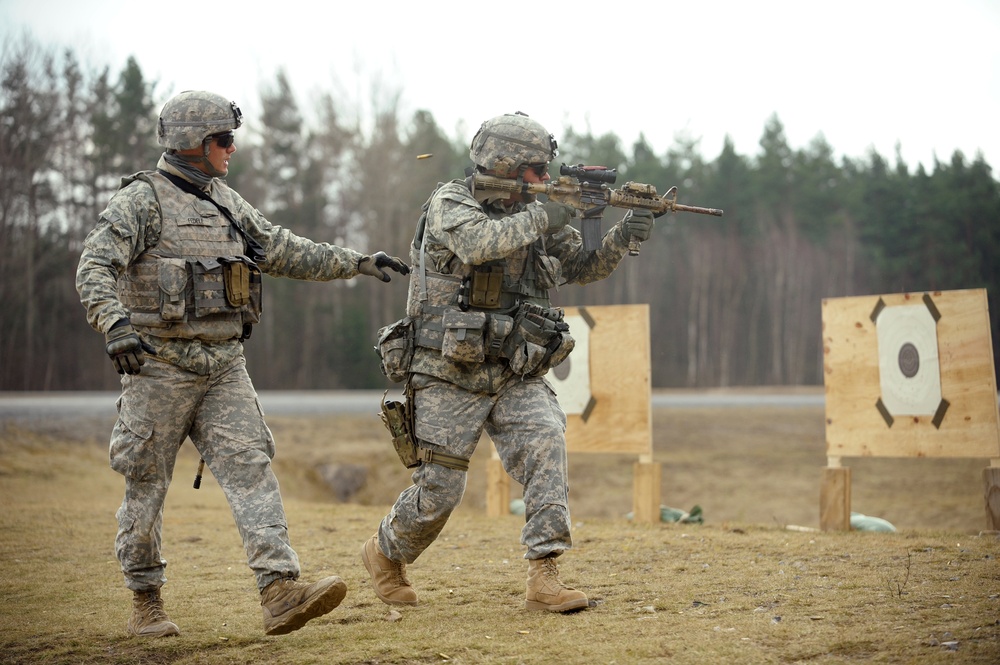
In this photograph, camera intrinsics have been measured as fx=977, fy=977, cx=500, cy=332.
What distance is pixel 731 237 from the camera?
4312 centimetres

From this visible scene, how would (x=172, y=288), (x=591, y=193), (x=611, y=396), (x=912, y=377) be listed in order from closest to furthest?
1. (x=172, y=288)
2. (x=591, y=193)
3. (x=912, y=377)
4. (x=611, y=396)

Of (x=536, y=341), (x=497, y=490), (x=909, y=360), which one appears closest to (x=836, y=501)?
(x=909, y=360)

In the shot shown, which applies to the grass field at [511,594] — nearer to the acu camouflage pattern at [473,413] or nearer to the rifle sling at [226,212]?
the acu camouflage pattern at [473,413]

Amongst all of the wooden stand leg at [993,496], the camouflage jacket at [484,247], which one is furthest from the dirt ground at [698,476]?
the camouflage jacket at [484,247]

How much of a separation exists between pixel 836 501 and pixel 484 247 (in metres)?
4.76

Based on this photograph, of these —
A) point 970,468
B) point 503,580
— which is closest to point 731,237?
point 970,468

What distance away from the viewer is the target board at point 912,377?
7863 millimetres

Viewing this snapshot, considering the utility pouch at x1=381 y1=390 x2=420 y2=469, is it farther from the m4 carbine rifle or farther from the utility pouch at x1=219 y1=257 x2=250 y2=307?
the m4 carbine rifle

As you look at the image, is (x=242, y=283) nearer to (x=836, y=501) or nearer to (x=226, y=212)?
(x=226, y=212)

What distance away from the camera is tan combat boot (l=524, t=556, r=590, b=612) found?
187 inches

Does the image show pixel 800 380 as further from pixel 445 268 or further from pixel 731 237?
pixel 445 268

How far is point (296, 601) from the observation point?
4289mm

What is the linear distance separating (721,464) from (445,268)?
14319 mm

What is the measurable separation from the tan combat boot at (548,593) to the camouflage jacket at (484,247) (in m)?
0.91
